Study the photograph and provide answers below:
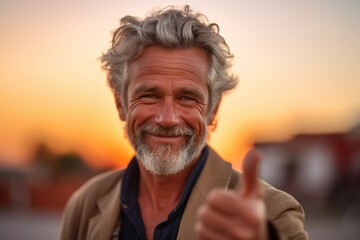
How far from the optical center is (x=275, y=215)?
2.55 metres

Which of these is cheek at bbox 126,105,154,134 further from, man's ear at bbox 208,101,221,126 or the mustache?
man's ear at bbox 208,101,221,126

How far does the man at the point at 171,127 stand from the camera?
9.09 feet

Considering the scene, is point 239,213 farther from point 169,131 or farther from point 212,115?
point 212,115

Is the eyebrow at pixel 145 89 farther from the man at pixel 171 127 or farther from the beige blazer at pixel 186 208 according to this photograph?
the beige blazer at pixel 186 208

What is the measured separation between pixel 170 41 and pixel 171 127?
17.0 inches

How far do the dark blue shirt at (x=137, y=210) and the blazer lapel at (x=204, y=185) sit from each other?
0.04 metres

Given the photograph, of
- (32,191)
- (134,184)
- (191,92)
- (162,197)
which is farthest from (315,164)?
(191,92)

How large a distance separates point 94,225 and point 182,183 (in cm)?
55

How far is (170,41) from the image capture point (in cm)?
281

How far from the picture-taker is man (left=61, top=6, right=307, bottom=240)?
2.77 metres

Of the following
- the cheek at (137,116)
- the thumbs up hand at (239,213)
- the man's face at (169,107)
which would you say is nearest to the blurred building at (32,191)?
the cheek at (137,116)

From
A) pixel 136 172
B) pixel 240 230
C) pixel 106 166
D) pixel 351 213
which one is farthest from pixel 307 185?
pixel 240 230

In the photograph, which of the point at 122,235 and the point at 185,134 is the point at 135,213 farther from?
the point at 185,134

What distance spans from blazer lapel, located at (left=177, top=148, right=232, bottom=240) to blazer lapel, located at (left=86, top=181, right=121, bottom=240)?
0.45 m
